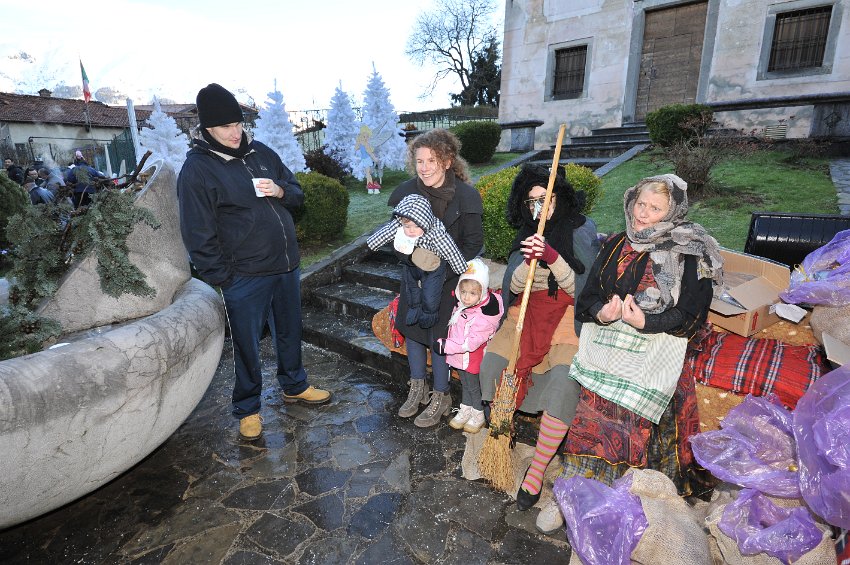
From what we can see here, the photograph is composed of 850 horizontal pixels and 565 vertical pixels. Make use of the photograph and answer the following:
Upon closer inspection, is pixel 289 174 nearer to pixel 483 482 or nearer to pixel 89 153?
pixel 483 482

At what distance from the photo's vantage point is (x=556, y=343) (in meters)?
2.98

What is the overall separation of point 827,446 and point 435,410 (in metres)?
2.37

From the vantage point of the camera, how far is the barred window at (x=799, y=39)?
10.7 m

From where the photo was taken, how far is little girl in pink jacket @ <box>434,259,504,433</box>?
10.7 ft

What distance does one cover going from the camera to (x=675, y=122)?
31.7 ft

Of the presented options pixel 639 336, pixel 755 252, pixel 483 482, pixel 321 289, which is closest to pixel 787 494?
pixel 639 336

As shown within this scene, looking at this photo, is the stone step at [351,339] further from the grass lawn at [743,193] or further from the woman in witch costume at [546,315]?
the grass lawn at [743,193]

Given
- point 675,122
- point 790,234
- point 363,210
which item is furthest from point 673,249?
point 675,122

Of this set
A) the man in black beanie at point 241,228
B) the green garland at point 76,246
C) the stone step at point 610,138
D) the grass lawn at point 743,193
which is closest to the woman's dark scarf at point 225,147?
the man in black beanie at point 241,228

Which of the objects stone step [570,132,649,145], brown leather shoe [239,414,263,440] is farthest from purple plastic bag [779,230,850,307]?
stone step [570,132,649,145]

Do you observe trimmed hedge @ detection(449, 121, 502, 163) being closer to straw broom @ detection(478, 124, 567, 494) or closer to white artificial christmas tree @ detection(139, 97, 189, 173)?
white artificial christmas tree @ detection(139, 97, 189, 173)

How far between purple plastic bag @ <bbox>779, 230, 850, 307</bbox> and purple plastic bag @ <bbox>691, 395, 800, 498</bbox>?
638mm

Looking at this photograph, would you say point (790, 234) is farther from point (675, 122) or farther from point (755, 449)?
point (675, 122)

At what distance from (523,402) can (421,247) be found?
124cm
